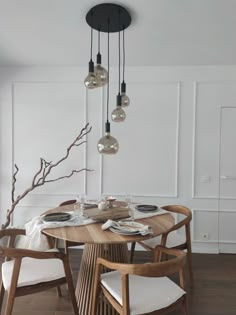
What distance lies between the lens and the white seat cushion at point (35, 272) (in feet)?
5.96

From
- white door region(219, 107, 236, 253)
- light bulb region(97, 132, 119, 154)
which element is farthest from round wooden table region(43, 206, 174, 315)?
white door region(219, 107, 236, 253)

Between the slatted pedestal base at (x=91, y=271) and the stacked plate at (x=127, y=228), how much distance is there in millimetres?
226

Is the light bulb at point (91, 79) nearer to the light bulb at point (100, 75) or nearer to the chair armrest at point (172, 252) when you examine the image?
the light bulb at point (100, 75)

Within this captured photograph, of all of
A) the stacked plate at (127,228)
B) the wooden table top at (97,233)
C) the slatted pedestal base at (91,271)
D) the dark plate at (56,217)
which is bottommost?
the slatted pedestal base at (91,271)

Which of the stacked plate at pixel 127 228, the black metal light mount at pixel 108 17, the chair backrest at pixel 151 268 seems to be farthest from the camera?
the black metal light mount at pixel 108 17

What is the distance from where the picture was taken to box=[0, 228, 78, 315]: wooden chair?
5.72ft

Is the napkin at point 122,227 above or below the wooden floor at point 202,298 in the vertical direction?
above

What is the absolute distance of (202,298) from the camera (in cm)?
242

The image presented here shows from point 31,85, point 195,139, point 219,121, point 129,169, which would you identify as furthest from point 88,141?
point 219,121

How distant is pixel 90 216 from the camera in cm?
227

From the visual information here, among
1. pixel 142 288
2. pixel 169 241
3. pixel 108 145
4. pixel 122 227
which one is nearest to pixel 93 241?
pixel 122 227

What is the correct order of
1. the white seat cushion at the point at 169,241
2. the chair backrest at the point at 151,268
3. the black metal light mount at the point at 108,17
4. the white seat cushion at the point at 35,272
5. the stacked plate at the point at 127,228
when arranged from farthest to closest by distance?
the white seat cushion at the point at 169,241
the black metal light mount at the point at 108,17
the stacked plate at the point at 127,228
the white seat cushion at the point at 35,272
the chair backrest at the point at 151,268

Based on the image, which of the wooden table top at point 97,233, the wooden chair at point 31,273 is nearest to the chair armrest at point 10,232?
the wooden chair at point 31,273

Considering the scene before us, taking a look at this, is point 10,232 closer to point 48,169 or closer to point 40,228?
point 40,228
